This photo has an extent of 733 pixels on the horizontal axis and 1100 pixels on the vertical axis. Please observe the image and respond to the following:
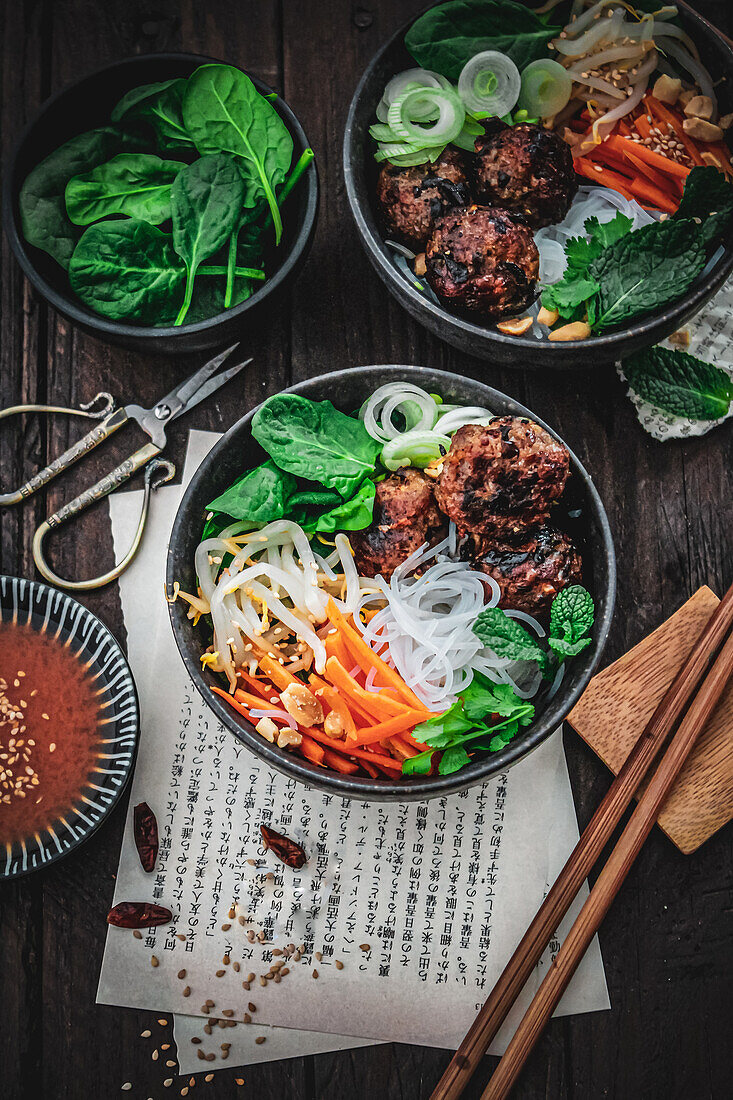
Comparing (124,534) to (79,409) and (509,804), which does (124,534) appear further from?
(509,804)

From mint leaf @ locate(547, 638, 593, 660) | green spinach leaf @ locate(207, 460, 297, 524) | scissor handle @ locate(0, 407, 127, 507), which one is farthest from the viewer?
scissor handle @ locate(0, 407, 127, 507)

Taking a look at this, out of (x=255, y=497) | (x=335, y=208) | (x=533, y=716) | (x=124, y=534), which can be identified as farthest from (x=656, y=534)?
(x=124, y=534)

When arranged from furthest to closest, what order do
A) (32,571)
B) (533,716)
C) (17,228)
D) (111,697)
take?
(32,571), (111,697), (17,228), (533,716)

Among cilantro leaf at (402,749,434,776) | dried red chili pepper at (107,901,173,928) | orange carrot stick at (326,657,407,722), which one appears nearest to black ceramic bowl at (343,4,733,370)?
orange carrot stick at (326,657,407,722)

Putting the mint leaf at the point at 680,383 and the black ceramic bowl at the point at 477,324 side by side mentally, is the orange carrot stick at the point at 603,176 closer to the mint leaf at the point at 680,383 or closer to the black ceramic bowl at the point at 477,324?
the black ceramic bowl at the point at 477,324

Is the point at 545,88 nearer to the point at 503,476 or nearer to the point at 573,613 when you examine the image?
the point at 503,476

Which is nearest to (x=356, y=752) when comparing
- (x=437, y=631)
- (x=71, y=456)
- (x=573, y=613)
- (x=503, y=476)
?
(x=437, y=631)

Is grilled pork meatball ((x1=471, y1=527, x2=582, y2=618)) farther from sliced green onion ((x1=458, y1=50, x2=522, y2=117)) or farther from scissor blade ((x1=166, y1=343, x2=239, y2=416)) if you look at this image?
sliced green onion ((x1=458, y1=50, x2=522, y2=117))
